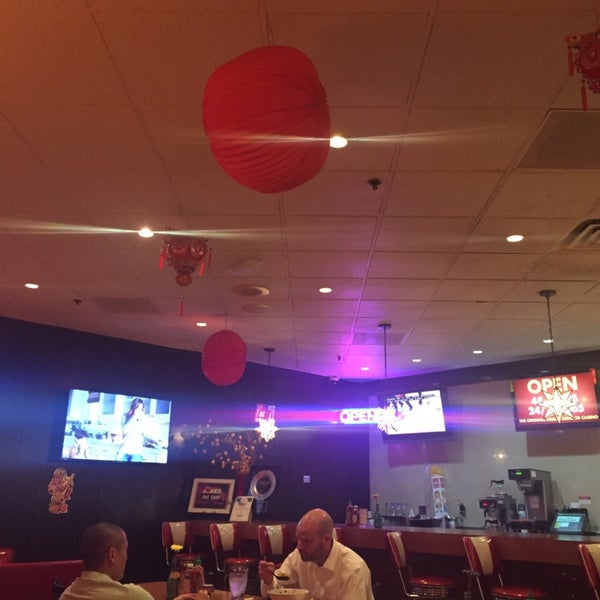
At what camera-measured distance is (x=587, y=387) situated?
25.6 ft

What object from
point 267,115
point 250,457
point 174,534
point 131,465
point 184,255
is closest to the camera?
point 267,115

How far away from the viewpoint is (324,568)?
3.13 metres

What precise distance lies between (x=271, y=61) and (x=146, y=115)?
1674 mm

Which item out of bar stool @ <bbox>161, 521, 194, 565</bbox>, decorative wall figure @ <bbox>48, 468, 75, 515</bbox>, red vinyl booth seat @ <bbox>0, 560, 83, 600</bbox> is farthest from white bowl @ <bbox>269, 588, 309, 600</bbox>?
decorative wall figure @ <bbox>48, 468, 75, 515</bbox>

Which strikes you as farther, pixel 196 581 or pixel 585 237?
pixel 585 237

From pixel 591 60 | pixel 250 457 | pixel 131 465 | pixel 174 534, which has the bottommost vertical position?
pixel 174 534

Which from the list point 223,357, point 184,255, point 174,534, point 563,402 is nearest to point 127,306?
point 223,357

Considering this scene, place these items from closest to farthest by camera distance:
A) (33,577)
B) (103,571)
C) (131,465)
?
(103,571)
(33,577)
(131,465)

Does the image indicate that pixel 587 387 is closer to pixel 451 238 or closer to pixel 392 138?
A: pixel 451 238

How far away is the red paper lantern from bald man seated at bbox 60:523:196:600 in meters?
3.14

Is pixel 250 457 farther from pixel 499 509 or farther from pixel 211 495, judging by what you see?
pixel 499 509

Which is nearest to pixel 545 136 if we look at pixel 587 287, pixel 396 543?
pixel 587 287

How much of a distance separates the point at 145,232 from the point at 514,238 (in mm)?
3063

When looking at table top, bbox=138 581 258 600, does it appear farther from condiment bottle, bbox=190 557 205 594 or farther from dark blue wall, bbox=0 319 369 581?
dark blue wall, bbox=0 319 369 581
